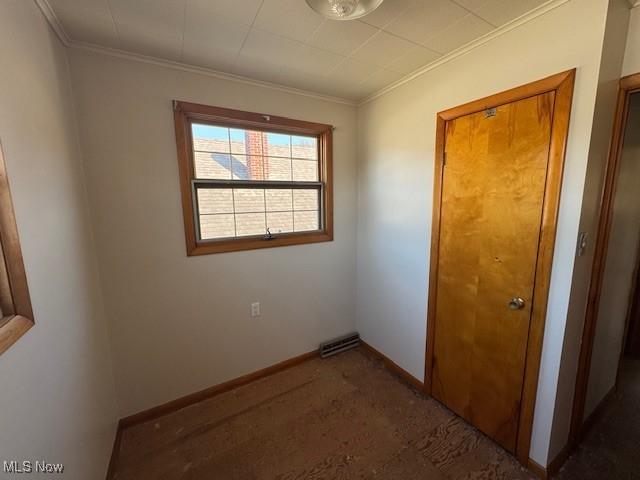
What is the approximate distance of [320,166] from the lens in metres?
2.34

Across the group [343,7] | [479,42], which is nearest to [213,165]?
[343,7]

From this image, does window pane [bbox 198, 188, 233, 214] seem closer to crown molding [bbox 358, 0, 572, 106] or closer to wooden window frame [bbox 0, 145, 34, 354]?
wooden window frame [bbox 0, 145, 34, 354]

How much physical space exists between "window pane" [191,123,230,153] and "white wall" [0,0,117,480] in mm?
634

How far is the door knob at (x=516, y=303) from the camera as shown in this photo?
1.41m

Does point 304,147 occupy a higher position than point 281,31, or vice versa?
point 281,31

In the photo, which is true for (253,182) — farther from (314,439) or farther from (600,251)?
(600,251)

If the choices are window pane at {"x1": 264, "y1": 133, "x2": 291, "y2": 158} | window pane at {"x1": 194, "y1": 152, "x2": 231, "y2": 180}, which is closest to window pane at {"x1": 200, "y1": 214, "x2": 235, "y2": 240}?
window pane at {"x1": 194, "y1": 152, "x2": 231, "y2": 180}

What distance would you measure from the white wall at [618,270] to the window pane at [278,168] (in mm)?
2002

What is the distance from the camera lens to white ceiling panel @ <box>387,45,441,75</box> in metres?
1.57

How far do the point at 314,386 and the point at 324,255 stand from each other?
3.60 feet

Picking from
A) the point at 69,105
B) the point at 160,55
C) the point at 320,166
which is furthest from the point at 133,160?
the point at 320,166

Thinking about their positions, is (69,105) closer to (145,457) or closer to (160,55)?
(160,55)

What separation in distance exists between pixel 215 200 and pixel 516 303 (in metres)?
2.02

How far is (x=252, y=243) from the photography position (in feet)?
6.70
